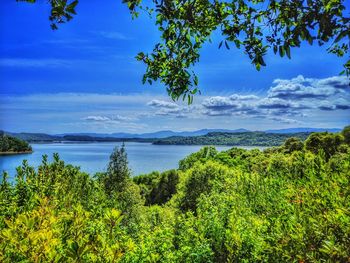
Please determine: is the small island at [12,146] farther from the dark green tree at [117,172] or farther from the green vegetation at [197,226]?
the green vegetation at [197,226]

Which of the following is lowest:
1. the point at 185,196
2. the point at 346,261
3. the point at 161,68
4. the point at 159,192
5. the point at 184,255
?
the point at 159,192

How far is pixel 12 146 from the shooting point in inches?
6683

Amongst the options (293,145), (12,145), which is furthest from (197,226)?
(12,145)

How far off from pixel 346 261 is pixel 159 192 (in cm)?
7087

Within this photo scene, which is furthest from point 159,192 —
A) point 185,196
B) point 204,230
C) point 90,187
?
point 204,230

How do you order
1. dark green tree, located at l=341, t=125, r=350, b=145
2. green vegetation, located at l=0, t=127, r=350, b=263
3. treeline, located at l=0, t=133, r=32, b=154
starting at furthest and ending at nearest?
treeline, located at l=0, t=133, r=32, b=154 < dark green tree, located at l=341, t=125, r=350, b=145 < green vegetation, located at l=0, t=127, r=350, b=263

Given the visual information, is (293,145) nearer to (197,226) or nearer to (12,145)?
(197,226)

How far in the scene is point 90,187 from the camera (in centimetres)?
1382

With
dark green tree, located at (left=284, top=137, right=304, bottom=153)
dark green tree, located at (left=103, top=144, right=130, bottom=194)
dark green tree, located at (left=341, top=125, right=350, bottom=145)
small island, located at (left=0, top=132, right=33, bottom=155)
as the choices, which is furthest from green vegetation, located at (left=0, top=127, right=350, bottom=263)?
small island, located at (left=0, top=132, right=33, bottom=155)

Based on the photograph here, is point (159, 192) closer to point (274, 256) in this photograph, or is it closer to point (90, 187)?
point (90, 187)

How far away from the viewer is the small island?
16200 cm

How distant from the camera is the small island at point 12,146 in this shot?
162 metres

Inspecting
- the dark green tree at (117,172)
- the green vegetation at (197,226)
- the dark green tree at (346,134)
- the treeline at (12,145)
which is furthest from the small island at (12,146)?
the green vegetation at (197,226)

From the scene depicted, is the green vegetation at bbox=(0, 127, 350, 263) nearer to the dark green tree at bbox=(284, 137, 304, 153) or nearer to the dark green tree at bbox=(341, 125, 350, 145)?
the dark green tree at bbox=(341, 125, 350, 145)
